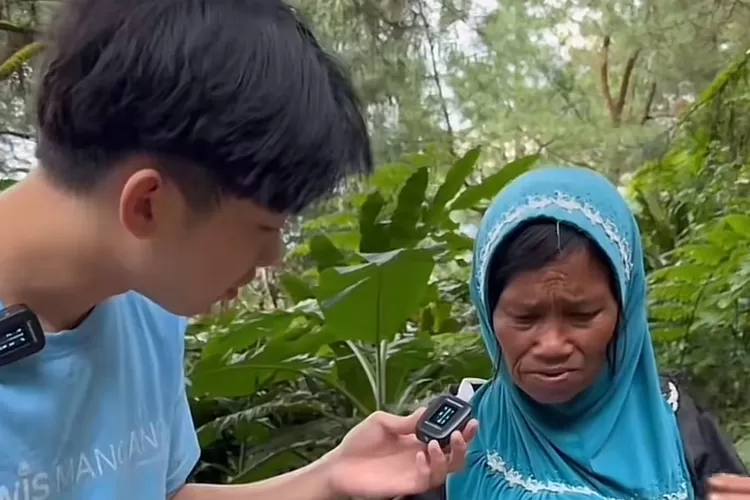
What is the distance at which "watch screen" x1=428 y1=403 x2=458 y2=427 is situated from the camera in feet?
3.01

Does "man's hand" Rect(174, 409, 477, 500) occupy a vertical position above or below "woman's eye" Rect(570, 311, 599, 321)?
below

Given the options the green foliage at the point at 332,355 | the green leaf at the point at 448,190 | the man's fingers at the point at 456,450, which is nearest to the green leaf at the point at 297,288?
the green foliage at the point at 332,355

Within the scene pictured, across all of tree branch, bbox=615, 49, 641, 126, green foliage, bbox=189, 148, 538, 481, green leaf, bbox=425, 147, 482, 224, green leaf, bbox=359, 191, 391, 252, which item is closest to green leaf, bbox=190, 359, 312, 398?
green foliage, bbox=189, 148, 538, 481

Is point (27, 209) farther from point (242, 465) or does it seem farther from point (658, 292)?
point (658, 292)

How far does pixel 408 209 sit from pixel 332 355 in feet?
0.98

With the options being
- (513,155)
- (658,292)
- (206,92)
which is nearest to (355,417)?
(658,292)

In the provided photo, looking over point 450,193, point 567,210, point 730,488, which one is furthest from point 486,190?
point 730,488

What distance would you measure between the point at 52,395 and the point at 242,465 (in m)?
1.01

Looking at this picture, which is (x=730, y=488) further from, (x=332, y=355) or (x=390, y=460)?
(x=332, y=355)

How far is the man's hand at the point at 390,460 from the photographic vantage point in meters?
0.89

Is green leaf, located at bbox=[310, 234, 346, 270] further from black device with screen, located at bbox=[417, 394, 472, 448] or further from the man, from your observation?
the man

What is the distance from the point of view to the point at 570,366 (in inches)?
41.2

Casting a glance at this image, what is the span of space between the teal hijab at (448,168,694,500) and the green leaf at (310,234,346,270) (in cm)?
50

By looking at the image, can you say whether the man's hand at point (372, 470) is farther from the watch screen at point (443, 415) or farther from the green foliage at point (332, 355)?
the green foliage at point (332, 355)
